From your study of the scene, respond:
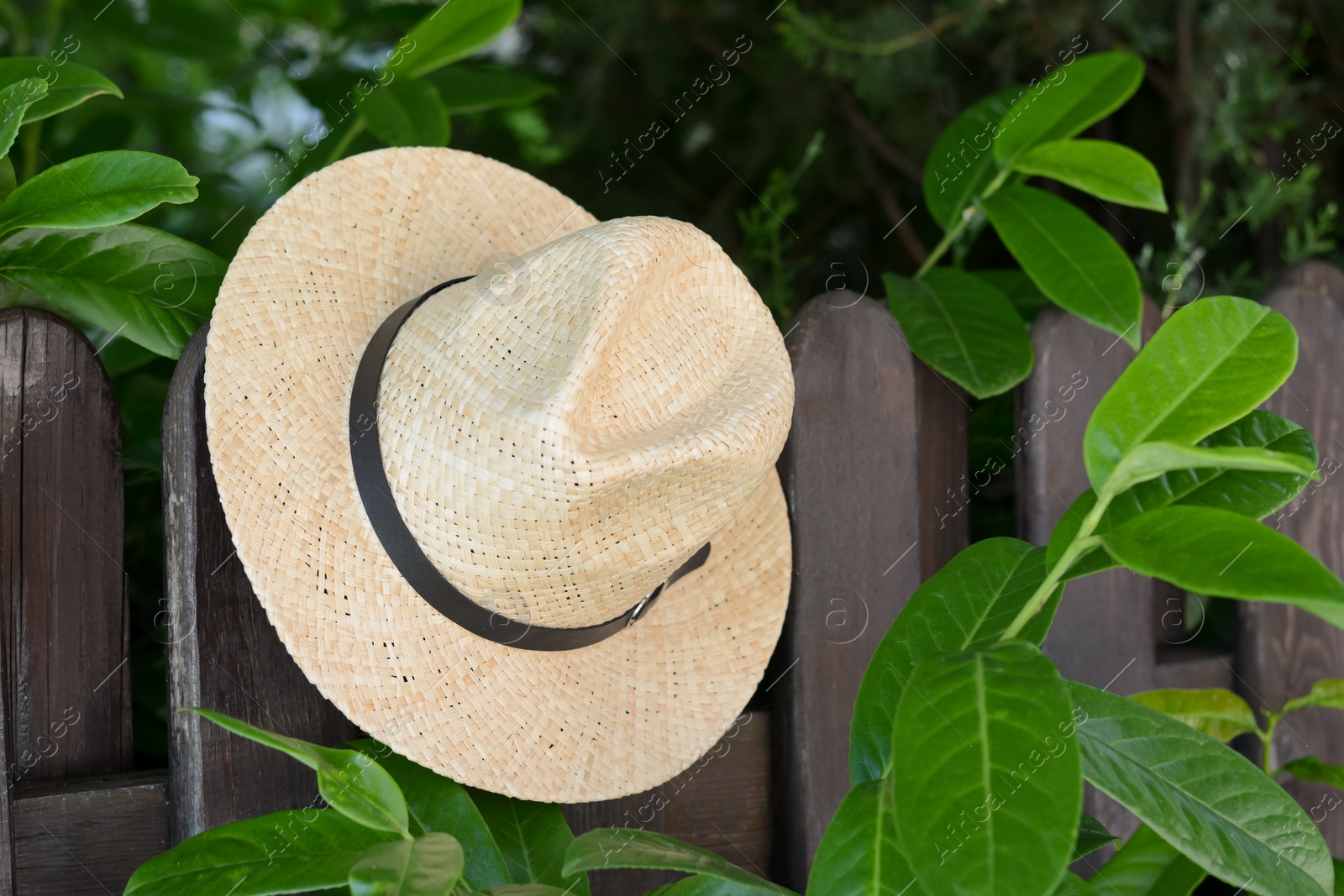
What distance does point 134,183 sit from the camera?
2.57 ft

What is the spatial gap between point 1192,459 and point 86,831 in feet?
2.69

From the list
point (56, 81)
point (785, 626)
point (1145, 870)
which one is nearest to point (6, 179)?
point (56, 81)

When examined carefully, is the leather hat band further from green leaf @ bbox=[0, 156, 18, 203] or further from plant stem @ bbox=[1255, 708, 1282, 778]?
plant stem @ bbox=[1255, 708, 1282, 778]

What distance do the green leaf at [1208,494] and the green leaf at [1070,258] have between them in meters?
0.19

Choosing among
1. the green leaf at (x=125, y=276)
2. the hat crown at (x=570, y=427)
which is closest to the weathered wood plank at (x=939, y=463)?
the hat crown at (x=570, y=427)

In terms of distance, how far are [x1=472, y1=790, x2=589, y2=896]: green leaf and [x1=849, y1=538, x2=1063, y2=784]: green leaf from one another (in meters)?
0.24

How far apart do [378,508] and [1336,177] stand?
72.8 inches

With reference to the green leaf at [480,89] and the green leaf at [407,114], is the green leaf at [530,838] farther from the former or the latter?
the green leaf at [480,89]

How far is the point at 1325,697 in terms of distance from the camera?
1.12 m

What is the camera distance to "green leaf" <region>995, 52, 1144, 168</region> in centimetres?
108

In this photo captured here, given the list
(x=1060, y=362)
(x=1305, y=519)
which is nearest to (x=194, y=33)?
(x=1060, y=362)

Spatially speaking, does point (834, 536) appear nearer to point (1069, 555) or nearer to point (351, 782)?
point (1069, 555)

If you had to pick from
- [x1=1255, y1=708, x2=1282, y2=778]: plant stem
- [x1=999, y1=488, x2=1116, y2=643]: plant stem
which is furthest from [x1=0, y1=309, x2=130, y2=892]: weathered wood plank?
[x1=1255, y1=708, x2=1282, y2=778]: plant stem

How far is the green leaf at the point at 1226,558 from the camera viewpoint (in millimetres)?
581
